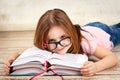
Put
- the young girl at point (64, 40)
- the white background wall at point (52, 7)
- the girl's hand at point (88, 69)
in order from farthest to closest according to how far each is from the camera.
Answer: the white background wall at point (52, 7) < the young girl at point (64, 40) < the girl's hand at point (88, 69)

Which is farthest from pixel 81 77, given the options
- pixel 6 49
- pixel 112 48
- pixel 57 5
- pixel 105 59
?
pixel 57 5

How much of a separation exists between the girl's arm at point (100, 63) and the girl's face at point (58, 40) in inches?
8.0

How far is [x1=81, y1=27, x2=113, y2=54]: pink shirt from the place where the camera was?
1.91 m

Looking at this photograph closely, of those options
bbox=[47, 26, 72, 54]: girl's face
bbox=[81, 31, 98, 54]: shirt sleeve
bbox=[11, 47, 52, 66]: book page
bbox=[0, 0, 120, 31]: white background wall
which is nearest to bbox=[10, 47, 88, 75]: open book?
bbox=[11, 47, 52, 66]: book page

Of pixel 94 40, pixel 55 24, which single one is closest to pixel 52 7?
pixel 94 40

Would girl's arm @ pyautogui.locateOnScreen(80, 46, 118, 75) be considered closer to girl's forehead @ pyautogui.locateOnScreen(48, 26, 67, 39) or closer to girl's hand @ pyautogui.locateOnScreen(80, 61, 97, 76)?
girl's hand @ pyautogui.locateOnScreen(80, 61, 97, 76)

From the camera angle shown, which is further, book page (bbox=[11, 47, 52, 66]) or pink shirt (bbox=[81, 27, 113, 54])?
pink shirt (bbox=[81, 27, 113, 54])

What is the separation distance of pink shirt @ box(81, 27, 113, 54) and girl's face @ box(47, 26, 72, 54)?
14 cm

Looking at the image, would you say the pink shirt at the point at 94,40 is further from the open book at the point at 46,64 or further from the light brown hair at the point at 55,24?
the open book at the point at 46,64

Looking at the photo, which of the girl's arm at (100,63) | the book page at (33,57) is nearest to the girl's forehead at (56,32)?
the book page at (33,57)

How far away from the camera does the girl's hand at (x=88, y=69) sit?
1.59 m

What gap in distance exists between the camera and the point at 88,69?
1616 mm

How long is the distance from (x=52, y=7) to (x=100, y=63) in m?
2.61

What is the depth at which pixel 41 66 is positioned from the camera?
1.62m
